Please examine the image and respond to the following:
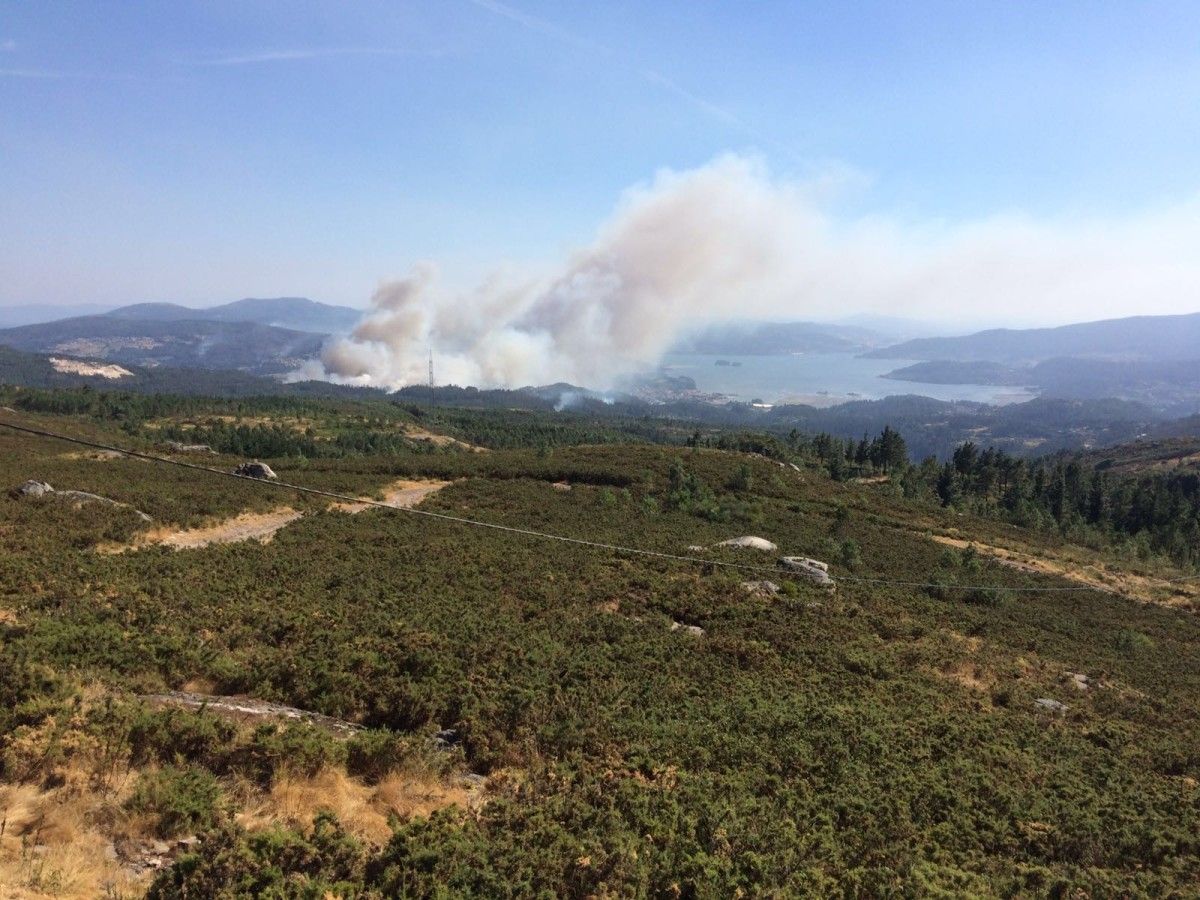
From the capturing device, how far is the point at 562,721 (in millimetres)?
10469

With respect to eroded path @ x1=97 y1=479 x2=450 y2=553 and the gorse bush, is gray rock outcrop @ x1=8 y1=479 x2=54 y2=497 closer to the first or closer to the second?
eroded path @ x1=97 y1=479 x2=450 y2=553

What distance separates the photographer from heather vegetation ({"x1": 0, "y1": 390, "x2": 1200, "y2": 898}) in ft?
21.9

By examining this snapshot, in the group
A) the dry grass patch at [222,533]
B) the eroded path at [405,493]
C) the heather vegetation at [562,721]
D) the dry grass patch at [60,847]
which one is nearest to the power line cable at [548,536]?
the heather vegetation at [562,721]

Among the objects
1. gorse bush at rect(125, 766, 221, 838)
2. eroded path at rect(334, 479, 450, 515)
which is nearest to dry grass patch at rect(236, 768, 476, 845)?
gorse bush at rect(125, 766, 221, 838)

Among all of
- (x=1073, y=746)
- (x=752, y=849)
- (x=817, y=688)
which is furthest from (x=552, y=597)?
(x=1073, y=746)

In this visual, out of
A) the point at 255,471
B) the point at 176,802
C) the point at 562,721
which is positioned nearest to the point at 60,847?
the point at 176,802

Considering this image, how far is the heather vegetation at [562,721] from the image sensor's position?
667 cm

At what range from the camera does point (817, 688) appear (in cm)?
1428

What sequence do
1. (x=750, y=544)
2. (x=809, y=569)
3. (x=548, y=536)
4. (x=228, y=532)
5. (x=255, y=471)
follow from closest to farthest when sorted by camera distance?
(x=548, y=536)
(x=228, y=532)
(x=809, y=569)
(x=750, y=544)
(x=255, y=471)

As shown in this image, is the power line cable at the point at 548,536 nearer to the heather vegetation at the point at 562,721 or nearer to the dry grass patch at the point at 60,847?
the heather vegetation at the point at 562,721

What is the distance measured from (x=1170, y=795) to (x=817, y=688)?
20.7ft

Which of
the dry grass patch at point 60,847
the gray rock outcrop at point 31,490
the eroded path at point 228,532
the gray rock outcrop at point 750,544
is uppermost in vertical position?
the dry grass patch at point 60,847

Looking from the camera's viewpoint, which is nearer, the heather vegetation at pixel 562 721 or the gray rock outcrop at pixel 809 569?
the heather vegetation at pixel 562 721

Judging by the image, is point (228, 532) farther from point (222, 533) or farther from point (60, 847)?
point (60, 847)
